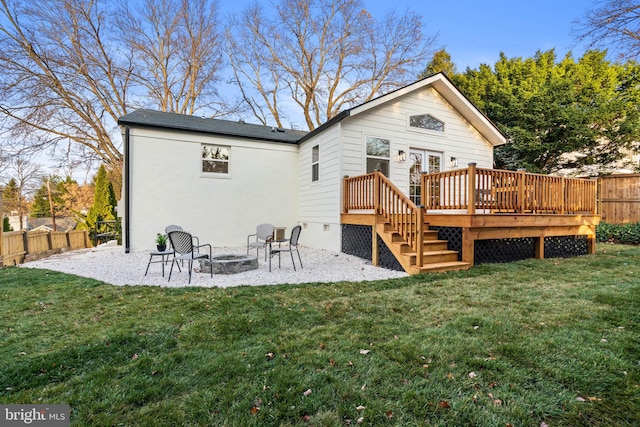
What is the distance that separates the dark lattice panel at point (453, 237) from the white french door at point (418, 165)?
8.82 feet

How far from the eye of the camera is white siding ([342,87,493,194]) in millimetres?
8414

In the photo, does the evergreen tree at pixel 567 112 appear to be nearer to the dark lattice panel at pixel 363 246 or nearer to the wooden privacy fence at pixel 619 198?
the wooden privacy fence at pixel 619 198

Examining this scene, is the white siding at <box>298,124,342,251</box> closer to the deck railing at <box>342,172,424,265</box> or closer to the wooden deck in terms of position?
the deck railing at <box>342,172,424,265</box>

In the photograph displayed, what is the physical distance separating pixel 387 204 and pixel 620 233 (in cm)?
921

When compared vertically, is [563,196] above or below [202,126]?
below

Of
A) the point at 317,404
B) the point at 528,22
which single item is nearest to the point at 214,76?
the point at 528,22

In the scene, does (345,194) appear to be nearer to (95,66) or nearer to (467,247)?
(467,247)

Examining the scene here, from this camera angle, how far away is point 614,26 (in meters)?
8.84

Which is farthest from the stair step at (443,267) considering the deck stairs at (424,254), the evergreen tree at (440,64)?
the evergreen tree at (440,64)

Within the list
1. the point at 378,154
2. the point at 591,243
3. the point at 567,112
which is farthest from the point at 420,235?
the point at 567,112

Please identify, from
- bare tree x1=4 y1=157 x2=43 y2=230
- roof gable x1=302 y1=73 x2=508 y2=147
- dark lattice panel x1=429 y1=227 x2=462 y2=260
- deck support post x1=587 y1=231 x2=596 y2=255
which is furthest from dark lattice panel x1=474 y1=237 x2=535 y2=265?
bare tree x1=4 y1=157 x2=43 y2=230

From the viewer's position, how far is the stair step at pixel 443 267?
18.3ft

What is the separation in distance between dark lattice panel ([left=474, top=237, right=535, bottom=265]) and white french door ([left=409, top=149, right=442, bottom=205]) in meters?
2.98

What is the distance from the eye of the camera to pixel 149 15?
15664 millimetres
